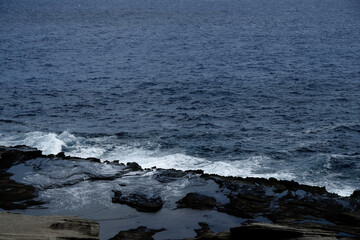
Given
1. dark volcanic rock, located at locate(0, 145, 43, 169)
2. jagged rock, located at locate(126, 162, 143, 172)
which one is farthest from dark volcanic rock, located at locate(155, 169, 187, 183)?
dark volcanic rock, located at locate(0, 145, 43, 169)

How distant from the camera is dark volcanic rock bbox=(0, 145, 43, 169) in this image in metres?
36.1

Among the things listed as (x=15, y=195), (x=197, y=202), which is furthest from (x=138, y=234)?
(x=15, y=195)

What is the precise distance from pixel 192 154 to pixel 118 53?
60.0 m

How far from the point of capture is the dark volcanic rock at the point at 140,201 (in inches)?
1134

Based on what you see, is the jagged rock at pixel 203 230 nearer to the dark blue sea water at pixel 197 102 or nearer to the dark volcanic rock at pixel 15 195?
the dark volcanic rock at pixel 15 195

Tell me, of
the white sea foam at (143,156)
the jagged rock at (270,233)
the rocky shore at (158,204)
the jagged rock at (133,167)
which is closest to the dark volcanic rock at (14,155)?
the rocky shore at (158,204)

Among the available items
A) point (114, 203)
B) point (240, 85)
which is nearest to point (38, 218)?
point (114, 203)

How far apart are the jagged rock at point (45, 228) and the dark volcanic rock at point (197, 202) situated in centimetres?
737

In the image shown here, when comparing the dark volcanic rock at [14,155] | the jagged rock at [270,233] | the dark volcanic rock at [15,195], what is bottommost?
the dark volcanic rock at [15,195]

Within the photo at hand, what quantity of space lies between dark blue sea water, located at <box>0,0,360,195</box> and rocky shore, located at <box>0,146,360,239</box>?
17.1ft

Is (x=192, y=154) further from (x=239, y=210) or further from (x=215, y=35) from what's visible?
(x=215, y=35)

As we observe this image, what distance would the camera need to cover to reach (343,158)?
40.5 meters

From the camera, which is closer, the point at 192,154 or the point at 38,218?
the point at 38,218

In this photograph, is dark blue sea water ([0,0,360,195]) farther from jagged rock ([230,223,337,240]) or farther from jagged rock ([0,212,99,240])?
jagged rock ([0,212,99,240])
